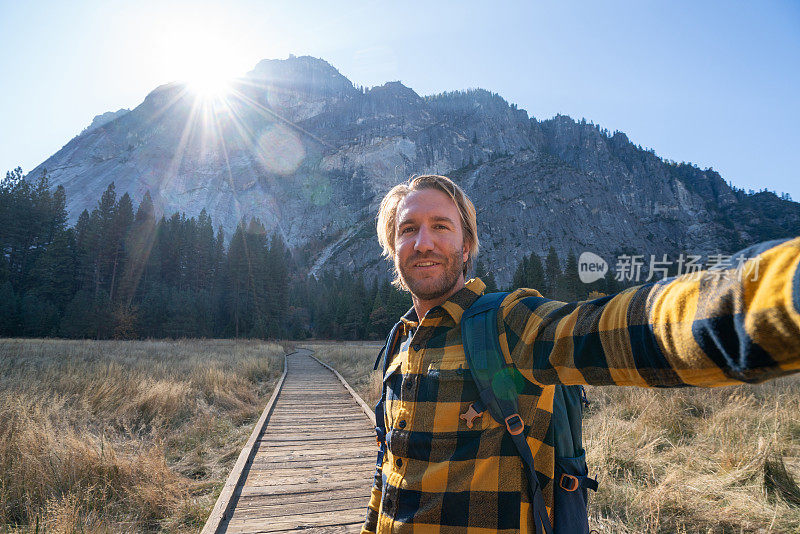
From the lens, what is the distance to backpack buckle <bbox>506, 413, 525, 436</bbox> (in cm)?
128

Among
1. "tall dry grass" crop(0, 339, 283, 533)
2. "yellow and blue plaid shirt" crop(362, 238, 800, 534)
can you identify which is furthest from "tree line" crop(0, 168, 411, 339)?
"yellow and blue plaid shirt" crop(362, 238, 800, 534)

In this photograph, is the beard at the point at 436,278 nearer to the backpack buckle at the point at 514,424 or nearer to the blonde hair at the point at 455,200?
the blonde hair at the point at 455,200

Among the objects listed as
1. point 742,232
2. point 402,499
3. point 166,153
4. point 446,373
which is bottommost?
point 402,499

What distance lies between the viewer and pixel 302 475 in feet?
15.5

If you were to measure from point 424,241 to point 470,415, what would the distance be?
2.68ft

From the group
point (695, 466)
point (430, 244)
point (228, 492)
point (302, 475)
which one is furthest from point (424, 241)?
point (695, 466)

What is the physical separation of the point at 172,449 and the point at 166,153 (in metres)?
153

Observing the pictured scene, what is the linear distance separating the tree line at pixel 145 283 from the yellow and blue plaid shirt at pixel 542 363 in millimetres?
42074

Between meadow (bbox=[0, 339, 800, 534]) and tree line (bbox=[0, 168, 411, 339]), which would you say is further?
tree line (bbox=[0, 168, 411, 339])

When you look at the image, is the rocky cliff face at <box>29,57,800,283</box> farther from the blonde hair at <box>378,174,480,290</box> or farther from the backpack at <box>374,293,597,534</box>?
the backpack at <box>374,293,597,534</box>

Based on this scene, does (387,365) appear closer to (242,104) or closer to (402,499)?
(402,499)

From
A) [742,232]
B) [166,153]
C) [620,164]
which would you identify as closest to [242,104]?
[166,153]

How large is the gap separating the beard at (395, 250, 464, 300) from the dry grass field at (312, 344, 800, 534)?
111 inches

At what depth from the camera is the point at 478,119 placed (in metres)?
141
